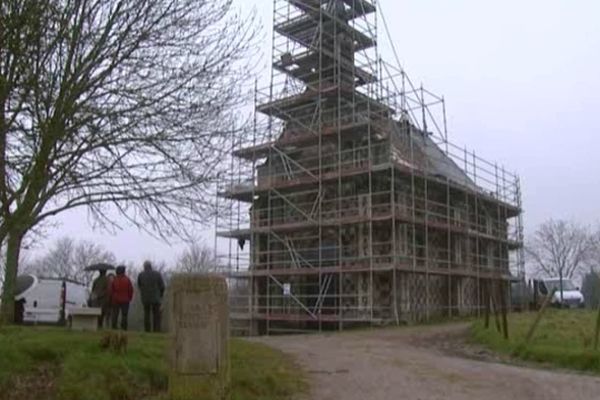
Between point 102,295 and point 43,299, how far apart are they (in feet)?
18.7

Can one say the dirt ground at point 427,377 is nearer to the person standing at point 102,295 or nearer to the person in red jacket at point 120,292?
the person in red jacket at point 120,292

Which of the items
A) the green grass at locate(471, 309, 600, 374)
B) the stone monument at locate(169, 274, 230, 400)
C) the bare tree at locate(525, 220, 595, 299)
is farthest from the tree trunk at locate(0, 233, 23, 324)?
the bare tree at locate(525, 220, 595, 299)

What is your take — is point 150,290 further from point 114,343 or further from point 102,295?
point 114,343

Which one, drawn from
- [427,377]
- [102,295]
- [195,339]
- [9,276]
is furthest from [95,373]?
[102,295]

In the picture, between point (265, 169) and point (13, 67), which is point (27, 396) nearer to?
point (13, 67)

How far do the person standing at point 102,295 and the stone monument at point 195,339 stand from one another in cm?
1031

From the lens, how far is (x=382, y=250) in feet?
98.1

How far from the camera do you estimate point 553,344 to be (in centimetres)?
1470

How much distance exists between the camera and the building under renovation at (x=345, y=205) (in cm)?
2984

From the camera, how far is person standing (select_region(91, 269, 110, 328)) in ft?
56.6

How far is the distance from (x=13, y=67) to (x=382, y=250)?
2309 centimetres

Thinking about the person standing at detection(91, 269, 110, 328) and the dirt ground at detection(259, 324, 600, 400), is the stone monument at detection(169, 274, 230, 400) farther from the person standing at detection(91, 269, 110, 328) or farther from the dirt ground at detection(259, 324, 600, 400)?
the person standing at detection(91, 269, 110, 328)

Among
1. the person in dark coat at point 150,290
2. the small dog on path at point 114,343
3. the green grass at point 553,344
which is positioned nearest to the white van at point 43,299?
the person in dark coat at point 150,290

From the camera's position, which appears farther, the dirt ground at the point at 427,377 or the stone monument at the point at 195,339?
the dirt ground at the point at 427,377
